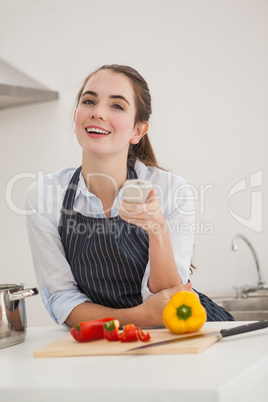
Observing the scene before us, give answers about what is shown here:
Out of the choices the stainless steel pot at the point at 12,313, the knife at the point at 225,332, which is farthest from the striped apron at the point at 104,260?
the knife at the point at 225,332

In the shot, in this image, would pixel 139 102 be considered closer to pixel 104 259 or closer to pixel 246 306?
pixel 104 259

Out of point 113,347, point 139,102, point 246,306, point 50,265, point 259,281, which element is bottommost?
point 246,306

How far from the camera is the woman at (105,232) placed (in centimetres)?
145

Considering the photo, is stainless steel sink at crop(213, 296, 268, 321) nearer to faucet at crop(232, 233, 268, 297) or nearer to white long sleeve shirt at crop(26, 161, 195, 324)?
faucet at crop(232, 233, 268, 297)

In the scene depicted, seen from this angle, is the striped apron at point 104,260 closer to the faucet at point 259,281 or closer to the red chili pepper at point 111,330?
the red chili pepper at point 111,330

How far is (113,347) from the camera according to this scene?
3.60 ft

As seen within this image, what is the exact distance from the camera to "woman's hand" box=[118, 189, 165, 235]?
4.30ft

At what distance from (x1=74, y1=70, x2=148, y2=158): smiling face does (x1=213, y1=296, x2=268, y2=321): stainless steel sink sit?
4.43 ft

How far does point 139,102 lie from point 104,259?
52 centimetres

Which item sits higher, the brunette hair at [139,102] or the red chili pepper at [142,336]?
the brunette hair at [139,102]

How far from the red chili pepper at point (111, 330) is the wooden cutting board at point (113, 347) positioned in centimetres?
1

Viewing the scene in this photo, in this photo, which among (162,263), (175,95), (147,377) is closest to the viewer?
(147,377)

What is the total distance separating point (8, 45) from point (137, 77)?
2190 mm

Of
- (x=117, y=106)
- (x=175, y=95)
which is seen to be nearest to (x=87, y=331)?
(x=117, y=106)
